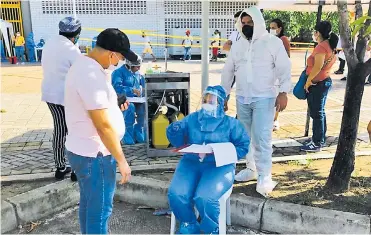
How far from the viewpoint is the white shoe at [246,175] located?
13.2 feet

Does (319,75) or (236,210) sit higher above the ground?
(319,75)

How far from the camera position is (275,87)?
377 cm

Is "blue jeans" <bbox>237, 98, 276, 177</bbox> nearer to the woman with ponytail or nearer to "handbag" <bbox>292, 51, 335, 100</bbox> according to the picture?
the woman with ponytail

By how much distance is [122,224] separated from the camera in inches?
140

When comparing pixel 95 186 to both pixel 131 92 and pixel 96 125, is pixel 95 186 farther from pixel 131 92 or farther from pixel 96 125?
pixel 131 92

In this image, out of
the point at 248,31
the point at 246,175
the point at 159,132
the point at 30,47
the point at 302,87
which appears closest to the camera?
the point at 248,31

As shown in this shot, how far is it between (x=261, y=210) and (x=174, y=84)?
6.43 feet

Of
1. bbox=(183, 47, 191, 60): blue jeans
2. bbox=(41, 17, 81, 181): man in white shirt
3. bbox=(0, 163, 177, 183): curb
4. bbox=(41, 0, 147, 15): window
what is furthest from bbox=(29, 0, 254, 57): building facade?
bbox=(41, 17, 81, 181): man in white shirt

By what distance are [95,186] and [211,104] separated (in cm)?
121

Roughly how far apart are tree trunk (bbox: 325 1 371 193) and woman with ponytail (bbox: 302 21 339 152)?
118 cm

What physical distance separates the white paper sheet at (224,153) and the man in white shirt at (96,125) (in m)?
0.82

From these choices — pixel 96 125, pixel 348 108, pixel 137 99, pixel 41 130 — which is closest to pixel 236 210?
pixel 348 108

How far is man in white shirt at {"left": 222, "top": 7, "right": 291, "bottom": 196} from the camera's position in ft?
11.8

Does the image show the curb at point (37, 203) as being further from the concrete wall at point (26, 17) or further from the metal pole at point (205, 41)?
the concrete wall at point (26, 17)
